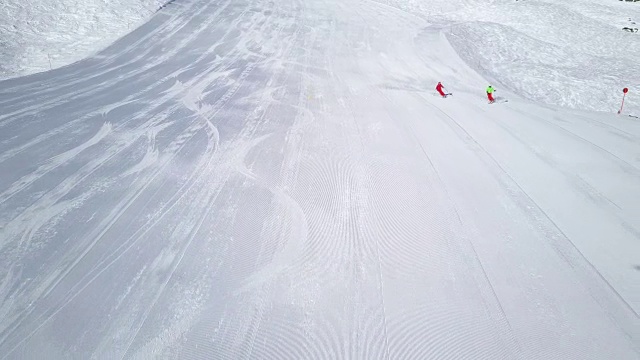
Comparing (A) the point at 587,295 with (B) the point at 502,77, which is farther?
(B) the point at 502,77

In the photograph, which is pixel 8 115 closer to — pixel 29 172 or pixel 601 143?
pixel 29 172

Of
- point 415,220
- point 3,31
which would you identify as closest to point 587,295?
point 415,220

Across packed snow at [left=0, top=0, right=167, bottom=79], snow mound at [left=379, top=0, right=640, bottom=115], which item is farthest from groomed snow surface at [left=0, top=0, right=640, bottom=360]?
packed snow at [left=0, top=0, right=167, bottom=79]

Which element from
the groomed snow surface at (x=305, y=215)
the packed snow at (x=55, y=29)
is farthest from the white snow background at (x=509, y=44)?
the groomed snow surface at (x=305, y=215)

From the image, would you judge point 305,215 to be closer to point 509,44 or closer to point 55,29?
point 55,29

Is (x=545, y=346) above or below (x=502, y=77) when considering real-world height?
below

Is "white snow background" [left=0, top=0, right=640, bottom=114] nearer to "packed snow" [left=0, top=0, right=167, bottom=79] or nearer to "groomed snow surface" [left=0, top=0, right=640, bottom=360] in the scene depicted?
"packed snow" [left=0, top=0, right=167, bottom=79]

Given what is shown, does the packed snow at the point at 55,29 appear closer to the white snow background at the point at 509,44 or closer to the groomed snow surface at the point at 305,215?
the white snow background at the point at 509,44
